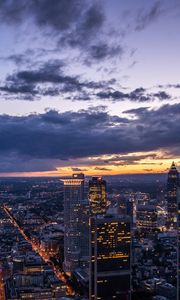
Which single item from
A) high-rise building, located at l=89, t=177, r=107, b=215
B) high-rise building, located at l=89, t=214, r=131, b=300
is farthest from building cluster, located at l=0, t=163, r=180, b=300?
high-rise building, located at l=89, t=177, r=107, b=215

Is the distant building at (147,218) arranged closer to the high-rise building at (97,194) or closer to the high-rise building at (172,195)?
the high-rise building at (172,195)

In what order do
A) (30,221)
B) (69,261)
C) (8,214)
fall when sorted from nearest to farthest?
(69,261) → (30,221) → (8,214)

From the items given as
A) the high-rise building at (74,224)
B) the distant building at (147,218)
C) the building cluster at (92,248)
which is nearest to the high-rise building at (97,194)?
the building cluster at (92,248)

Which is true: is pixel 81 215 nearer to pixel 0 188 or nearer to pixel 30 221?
pixel 30 221

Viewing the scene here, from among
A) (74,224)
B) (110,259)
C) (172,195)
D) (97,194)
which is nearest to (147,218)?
(172,195)

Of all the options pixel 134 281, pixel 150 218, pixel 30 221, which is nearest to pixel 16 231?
pixel 30 221
